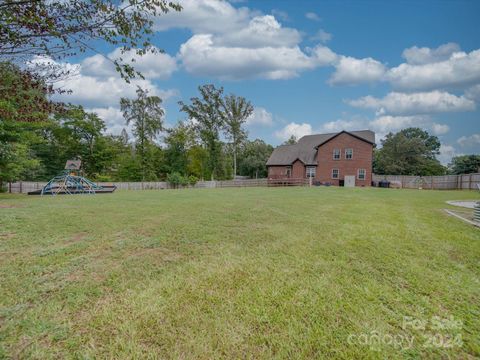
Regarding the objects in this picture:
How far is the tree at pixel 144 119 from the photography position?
→ 102 ft

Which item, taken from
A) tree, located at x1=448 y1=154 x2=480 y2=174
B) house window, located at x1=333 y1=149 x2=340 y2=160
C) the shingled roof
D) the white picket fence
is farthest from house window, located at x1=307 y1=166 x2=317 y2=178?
tree, located at x1=448 y1=154 x2=480 y2=174

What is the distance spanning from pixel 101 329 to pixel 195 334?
2.55ft

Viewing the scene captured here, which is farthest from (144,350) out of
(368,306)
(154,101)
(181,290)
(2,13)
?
(154,101)

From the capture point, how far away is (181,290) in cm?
242

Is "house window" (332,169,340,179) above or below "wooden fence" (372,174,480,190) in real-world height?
above

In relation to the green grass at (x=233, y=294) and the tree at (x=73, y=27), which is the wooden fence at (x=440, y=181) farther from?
the tree at (x=73, y=27)

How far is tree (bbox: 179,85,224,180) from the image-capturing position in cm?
3459

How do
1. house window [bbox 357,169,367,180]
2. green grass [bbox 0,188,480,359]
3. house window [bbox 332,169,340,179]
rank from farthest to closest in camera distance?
house window [bbox 332,169,340,179], house window [bbox 357,169,367,180], green grass [bbox 0,188,480,359]

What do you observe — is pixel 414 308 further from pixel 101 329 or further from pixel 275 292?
pixel 101 329

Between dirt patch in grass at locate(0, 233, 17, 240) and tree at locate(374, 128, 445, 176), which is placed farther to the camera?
tree at locate(374, 128, 445, 176)

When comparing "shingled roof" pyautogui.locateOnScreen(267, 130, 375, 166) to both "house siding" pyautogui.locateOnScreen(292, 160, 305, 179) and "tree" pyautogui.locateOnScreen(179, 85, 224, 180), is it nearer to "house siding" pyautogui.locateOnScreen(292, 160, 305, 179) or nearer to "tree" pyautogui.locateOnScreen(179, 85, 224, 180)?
"house siding" pyautogui.locateOnScreen(292, 160, 305, 179)

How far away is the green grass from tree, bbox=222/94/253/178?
3264cm

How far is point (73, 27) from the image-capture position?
10.3 ft

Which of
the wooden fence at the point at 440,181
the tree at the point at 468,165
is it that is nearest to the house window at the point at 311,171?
the wooden fence at the point at 440,181
